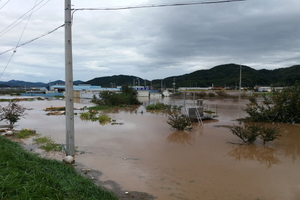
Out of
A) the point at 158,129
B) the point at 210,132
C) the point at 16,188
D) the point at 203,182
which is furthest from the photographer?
the point at 158,129

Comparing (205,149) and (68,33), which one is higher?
(68,33)

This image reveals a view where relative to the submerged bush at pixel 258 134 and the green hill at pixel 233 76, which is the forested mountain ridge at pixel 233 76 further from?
the submerged bush at pixel 258 134

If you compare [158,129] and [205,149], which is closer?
[205,149]

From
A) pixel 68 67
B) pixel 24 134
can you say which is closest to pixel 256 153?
pixel 68 67

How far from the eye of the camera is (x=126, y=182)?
661 centimetres

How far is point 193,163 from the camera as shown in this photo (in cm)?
833

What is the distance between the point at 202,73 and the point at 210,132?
153055 millimetres

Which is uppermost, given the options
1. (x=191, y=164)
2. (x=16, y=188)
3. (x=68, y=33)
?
(x=68, y=33)

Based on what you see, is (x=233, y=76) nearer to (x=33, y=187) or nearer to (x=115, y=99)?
(x=115, y=99)

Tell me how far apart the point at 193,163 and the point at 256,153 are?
2.90 metres

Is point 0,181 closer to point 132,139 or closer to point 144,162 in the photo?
point 144,162

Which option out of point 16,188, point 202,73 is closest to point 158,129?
point 16,188

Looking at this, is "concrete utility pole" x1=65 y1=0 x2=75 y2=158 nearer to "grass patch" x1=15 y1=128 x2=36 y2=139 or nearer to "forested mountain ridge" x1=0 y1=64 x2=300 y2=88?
"grass patch" x1=15 y1=128 x2=36 y2=139

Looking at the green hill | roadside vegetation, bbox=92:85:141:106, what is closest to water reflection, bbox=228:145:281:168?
roadside vegetation, bbox=92:85:141:106
